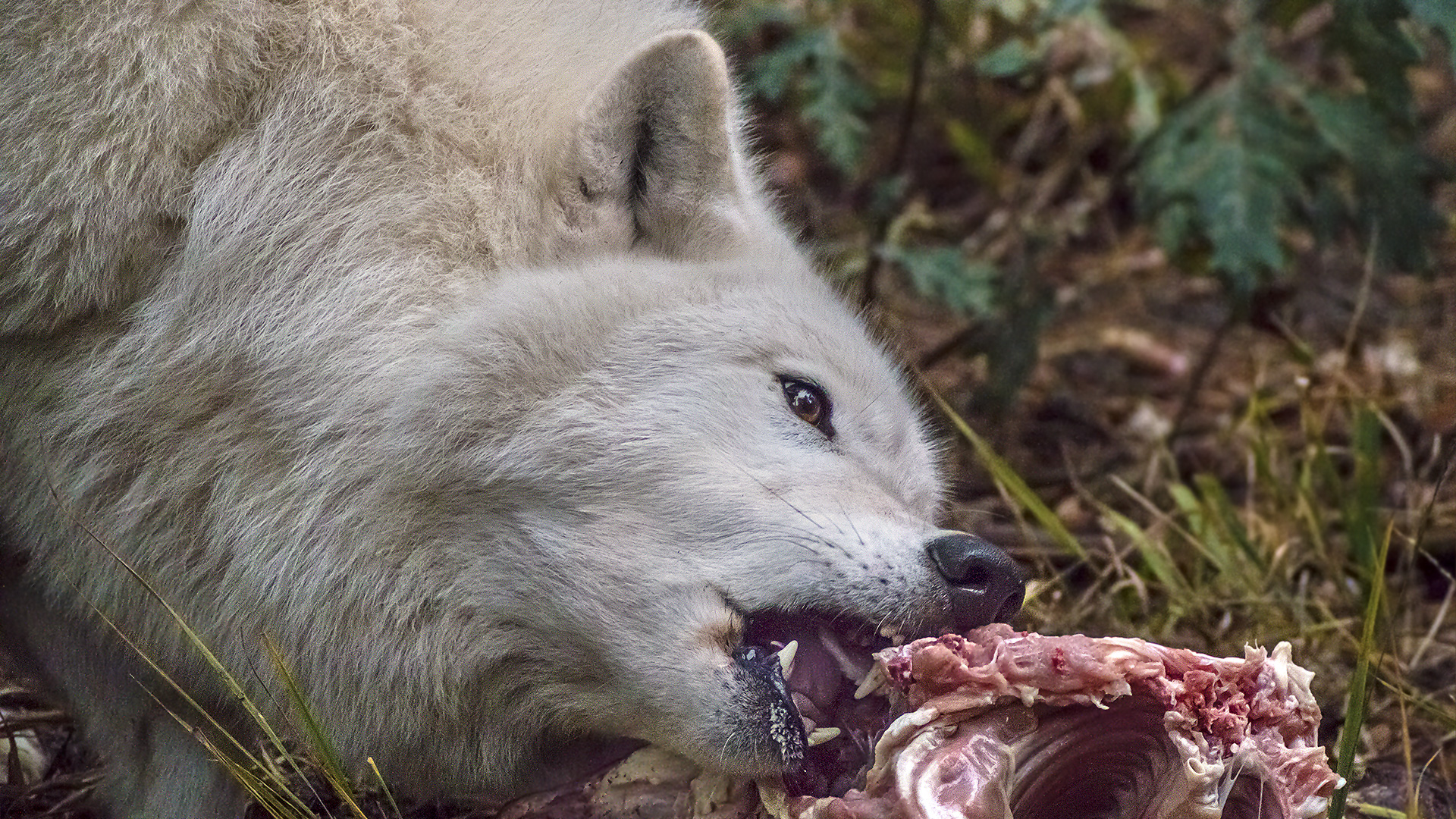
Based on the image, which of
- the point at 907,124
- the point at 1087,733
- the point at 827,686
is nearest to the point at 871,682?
the point at 827,686

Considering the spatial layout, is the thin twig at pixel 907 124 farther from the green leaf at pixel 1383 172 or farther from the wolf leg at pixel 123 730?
the wolf leg at pixel 123 730

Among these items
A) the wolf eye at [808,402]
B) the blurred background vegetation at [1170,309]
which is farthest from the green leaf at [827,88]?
the wolf eye at [808,402]

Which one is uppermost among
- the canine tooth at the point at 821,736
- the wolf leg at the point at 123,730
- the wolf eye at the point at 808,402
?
the wolf eye at the point at 808,402

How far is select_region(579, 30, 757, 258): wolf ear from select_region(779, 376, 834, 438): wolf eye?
0.44 meters

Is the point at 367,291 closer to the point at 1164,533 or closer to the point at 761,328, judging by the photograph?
the point at 761,328

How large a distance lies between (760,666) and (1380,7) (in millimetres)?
2684

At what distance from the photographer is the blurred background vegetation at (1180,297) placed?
13.7ft

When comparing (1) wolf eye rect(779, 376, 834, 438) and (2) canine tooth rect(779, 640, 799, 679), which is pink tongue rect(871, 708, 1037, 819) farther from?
(1) wolf eye rect(779, 376, 834, 438)

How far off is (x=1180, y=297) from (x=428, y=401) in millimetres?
4886

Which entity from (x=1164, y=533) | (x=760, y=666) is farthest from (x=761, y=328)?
(x=1164, y=533)

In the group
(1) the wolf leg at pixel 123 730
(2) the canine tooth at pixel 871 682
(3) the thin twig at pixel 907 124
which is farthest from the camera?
(3) the thin twig at pixel 907 124

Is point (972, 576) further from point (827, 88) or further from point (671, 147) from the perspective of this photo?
point (827, 88)

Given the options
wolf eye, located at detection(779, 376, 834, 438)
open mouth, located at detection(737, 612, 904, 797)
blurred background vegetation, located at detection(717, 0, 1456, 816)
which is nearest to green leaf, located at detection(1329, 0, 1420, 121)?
blurred background vegetation, located at detection(717, 0, 1456, 816)

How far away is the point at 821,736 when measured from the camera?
2676 mm
